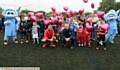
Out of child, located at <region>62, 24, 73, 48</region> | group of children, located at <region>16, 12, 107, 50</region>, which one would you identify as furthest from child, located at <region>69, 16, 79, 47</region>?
child, located at <region>62, 24, 73, 48</region>

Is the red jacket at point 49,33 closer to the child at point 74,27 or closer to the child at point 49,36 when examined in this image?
the child at point 49,36

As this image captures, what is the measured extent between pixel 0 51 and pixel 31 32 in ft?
9.95

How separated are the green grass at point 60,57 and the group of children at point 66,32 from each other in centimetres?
45

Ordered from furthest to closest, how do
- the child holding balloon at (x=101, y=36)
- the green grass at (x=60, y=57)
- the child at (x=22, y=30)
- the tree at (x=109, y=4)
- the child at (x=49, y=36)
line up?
the tree at (x=109, y=4) < the child at (x=22, y=30) < the child at (x=49, y=36) < the child holding balloon at (x=101, y=36) < the green grass at (x=60, y=57)

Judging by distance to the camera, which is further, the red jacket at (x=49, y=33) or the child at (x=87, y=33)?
the child at (x=87, y=33)

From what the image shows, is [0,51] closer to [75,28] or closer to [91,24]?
[75,28]

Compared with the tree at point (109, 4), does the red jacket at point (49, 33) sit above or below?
below

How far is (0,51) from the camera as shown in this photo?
14664 mm

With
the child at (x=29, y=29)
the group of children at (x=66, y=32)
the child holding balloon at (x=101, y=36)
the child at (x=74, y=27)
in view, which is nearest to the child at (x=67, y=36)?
the group of children at (x=66, y=32)

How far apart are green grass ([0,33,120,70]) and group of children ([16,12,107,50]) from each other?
0.45 meters

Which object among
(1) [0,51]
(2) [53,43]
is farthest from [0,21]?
(1) [0,51]

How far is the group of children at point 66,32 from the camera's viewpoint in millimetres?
16094

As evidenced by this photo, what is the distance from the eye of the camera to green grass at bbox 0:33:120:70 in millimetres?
12109

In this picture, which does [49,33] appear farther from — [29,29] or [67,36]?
[29,29]
